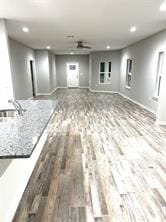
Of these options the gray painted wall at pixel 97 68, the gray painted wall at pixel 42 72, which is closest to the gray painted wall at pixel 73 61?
the gray painted wall at pixel 97 68

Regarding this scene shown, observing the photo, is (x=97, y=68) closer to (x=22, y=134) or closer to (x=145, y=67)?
(x=145, y=67)

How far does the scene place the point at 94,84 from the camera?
1119 cm

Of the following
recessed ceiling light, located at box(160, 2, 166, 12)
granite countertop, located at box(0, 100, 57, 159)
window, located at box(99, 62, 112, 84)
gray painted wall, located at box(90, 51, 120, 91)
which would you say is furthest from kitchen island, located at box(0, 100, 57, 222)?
window, located at box(99, 62, 112, 84)

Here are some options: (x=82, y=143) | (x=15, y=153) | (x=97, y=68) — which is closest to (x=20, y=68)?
(x=82, y=143)

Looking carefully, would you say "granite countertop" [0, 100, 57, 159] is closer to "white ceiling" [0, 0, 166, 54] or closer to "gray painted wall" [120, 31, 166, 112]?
"white ceiling" [0, 0, 166, 54]

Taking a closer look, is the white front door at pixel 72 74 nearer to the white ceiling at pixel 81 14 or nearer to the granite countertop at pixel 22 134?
the white ceiling at pixel 81 14

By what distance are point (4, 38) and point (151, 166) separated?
13.3 feet

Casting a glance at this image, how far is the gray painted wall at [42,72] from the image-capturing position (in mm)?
9539

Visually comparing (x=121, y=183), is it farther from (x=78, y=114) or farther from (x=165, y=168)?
(x=78, y=114)

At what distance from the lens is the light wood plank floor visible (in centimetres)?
178

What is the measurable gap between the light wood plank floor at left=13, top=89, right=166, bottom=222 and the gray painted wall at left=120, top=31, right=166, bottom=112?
2228 mm

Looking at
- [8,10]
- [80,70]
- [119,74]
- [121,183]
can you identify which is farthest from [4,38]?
[80,70]

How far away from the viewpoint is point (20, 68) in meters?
7.01

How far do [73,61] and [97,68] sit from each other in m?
3.08
